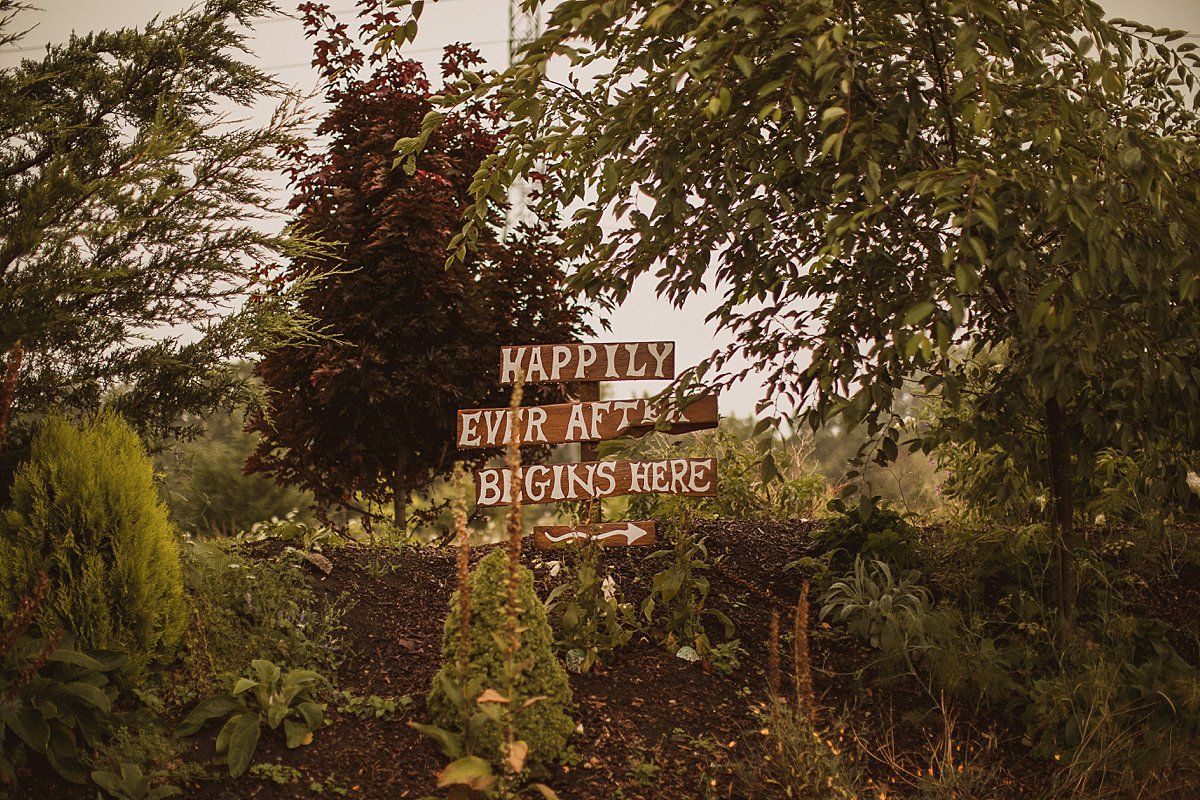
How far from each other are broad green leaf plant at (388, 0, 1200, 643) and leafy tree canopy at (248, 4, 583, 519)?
1.41 meters

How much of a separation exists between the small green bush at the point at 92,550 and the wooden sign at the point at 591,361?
5.61 feet

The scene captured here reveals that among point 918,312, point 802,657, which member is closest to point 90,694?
point 802,657

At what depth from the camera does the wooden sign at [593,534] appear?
13.8 ft

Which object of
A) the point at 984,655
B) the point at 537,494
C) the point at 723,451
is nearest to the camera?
the point at 984,655

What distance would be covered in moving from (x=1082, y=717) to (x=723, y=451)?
9.82 ft

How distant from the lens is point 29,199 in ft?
11.2

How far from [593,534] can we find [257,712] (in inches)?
62.8

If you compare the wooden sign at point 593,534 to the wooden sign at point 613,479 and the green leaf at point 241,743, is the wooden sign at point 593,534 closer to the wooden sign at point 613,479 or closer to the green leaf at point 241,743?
the wooden sign at point 613,479

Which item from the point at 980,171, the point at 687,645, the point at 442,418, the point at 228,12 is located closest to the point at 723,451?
the point at 442,418

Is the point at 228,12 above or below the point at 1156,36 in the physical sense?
above

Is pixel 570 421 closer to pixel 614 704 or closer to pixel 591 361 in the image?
pixel 591 361

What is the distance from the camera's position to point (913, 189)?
3.75 meters

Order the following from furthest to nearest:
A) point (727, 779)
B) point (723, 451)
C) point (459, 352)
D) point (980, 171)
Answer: point (723, 451) < point (459, 352) < point (727, 779) < point (980, 171)

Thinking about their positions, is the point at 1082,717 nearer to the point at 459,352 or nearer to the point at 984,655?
the point at 984,655
